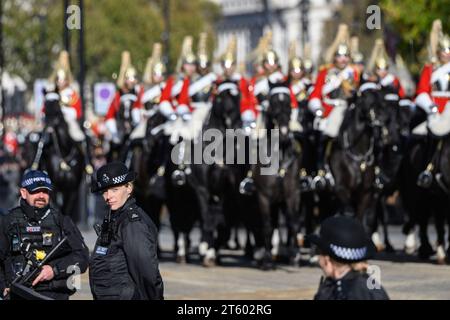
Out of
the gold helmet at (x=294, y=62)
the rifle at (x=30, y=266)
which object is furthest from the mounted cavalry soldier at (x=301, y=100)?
the rifle at (x=30, y=266)

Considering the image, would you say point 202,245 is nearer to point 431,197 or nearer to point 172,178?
point 172,178

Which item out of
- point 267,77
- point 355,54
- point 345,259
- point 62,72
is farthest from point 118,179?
point 62,72

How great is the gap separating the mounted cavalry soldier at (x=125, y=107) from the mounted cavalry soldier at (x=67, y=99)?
0.53m

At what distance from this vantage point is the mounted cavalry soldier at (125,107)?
87.1 feet

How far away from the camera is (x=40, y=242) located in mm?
12641

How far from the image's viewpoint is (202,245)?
23.9 metres

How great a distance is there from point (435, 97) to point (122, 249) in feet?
40.2

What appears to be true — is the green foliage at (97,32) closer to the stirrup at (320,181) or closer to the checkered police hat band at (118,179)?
the stirrup at (320,181)

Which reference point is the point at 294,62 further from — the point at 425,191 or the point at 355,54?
the point at 425,191

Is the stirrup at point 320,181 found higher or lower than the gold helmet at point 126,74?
lower

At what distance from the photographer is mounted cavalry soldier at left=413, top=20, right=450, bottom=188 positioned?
22594 mm
